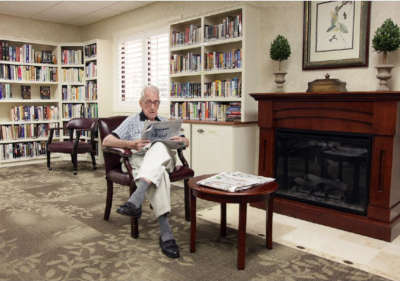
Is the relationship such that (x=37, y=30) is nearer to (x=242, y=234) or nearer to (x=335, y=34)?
(x=335, y=34)

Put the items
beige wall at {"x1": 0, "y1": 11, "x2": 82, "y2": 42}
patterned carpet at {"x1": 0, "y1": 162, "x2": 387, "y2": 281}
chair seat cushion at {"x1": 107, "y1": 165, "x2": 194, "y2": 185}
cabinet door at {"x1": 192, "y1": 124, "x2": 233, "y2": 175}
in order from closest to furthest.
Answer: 1. patterned carpet at {"x1": 0, "y1": 162, "x2": 387, "y2": 281}
2. chair seat cushion at {"x1": 107, "y1": 165, "x2": 194, "y2": 185}
3. cabinet door at {"x1": 192, "y1": 124, "x2": 233, "y2": 175}
4. beige wall at {"x1": 0, "y1": 11, "x2": 82, "y2": 42}

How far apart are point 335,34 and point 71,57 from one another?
4719mm

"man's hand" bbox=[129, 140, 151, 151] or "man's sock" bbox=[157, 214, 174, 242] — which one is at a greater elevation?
"man's hand" bbox=[129, 140, 151, 151]

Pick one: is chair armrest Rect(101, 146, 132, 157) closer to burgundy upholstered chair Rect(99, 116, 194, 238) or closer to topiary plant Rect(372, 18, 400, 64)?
burgundy upholstered chair Rect(99, 116, 194, 238)

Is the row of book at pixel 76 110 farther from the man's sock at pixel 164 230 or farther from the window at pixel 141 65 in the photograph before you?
the man's sock at pixel 164 230

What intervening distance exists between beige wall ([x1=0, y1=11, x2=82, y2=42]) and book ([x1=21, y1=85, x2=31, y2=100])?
2.86 ft

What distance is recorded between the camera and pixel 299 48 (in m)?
3.59

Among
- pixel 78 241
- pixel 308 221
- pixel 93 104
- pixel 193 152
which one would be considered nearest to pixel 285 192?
pixel 308 221

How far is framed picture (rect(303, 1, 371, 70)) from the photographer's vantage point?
3.09 metres

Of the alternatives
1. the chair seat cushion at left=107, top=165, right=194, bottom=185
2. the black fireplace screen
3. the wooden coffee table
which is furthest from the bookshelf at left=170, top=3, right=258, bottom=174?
the wooden coffee table

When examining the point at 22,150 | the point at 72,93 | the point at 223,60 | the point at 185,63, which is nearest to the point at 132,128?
the point at 223,60

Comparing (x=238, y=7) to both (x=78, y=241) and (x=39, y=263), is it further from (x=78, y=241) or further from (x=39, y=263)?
(x=39, y=263)

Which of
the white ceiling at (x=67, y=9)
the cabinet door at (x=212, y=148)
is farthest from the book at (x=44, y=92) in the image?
the cabinet door at (x=212, y=148)

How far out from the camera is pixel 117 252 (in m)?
2.43
